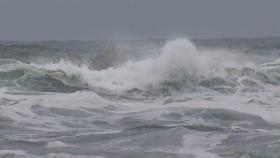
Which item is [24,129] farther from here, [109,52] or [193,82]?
[109,52]

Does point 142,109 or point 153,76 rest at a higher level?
point 153,76

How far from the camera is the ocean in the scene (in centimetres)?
687

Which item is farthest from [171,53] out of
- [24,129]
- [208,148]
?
[208,148]

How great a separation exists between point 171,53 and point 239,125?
755 cm

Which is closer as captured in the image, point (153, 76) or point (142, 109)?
point (142, 109)

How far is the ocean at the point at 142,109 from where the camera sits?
6.87 m

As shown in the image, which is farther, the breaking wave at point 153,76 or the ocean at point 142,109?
the breaking wave at point 153,76

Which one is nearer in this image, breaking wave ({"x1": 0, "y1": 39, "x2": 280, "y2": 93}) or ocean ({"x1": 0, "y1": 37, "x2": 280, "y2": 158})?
ocean ({"x1": 0, "y1": 37, "x2": 280, "y2": 158})

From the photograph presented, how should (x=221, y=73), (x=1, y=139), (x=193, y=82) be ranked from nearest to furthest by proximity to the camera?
(x=1, y=139) < (x=193, y=82) < (x=221, y=73)

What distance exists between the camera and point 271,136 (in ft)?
24.7

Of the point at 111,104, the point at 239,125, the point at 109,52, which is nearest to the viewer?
the point at 239,125

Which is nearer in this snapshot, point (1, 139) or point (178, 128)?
point (1, 139)

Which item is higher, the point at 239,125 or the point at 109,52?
the point at 109,52

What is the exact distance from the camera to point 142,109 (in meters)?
10.3
